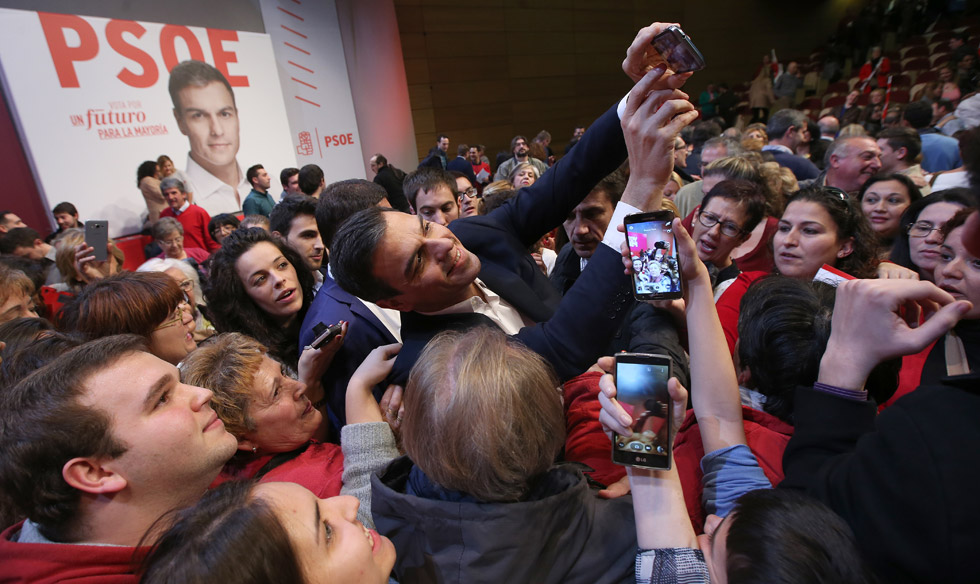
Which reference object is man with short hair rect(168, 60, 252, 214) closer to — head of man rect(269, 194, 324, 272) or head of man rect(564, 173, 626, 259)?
head of man rect(269, 194, 324, 272)

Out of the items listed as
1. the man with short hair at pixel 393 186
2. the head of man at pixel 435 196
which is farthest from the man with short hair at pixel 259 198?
the head of man at pixel 435 196

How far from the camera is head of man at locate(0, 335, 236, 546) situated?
2.95 ft

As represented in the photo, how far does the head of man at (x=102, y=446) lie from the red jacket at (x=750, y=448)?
3.41 ft

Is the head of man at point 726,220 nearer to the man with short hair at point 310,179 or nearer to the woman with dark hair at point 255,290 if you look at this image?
the woman with dark hair at point 255,290

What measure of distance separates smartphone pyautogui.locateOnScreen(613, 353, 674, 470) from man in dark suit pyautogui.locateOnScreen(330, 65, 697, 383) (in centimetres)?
16

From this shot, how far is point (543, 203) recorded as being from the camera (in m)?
1.49

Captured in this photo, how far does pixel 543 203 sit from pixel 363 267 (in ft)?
1.91

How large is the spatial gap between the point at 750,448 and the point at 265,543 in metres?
0.92

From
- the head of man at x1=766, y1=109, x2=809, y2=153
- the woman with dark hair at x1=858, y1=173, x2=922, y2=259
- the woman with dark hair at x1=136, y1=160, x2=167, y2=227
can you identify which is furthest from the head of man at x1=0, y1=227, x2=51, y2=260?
the head of man at x1=766, y1=109, x2=809, y2=153

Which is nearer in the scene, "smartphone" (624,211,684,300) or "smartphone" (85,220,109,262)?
"smartphone" (624,211,684,300)

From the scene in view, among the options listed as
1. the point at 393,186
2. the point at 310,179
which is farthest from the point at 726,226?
the point at 393,186

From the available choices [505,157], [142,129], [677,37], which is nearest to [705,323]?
[677,37]

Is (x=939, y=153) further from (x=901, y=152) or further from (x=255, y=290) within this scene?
(x=255, y=290)

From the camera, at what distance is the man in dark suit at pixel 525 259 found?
1020 millimetres
